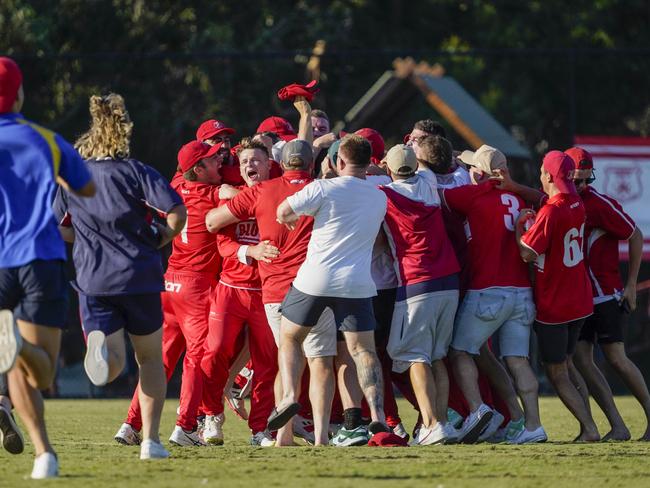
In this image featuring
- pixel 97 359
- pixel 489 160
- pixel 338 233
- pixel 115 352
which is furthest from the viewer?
pixel 489 160

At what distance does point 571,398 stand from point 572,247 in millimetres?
1058

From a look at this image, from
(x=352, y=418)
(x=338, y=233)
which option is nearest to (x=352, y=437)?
(x=352, y=418)

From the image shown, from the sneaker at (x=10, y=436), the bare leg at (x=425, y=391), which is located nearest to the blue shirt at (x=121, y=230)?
the sneaker at (x=10, y=436)

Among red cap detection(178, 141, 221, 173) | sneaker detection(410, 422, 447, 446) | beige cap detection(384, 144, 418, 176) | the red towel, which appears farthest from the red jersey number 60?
red cap detection(178, 141, 221, 173)

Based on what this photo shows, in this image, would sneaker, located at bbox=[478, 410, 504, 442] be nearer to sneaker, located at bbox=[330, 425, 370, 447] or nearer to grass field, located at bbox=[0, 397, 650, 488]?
grass field, located at bbox=[0, 397, 650, 488]

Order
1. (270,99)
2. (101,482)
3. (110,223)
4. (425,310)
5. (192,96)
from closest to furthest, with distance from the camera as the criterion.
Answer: (101,482)
(110,223)
(425,310)
(192,96)
(270,99)

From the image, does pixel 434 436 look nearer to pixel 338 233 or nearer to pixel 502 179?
pixel 338 233

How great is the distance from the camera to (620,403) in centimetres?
1465

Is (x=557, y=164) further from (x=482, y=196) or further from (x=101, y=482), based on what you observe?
(x=101, y=482)

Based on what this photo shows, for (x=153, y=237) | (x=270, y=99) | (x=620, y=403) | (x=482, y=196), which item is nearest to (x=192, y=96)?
(x=270, y=99)

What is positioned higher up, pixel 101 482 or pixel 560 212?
pixel 560 212

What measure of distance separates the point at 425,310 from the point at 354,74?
887 centimetres

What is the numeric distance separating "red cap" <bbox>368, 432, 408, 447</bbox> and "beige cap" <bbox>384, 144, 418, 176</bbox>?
5.48 ft

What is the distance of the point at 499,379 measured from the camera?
390 inches
